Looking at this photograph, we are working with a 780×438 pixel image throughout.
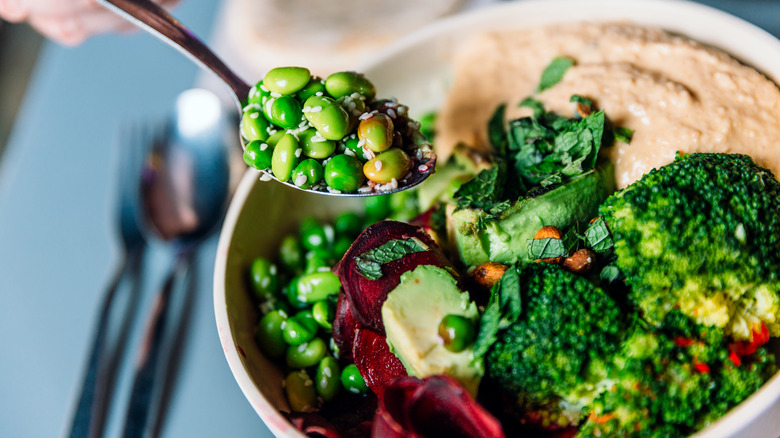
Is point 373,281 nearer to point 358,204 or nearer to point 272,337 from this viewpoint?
point 272,337

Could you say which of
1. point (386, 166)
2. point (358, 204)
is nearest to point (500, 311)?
point (386, 166)

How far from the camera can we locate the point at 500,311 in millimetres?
1819

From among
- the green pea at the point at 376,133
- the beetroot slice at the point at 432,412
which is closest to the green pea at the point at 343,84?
the green pea at the point at 376,133

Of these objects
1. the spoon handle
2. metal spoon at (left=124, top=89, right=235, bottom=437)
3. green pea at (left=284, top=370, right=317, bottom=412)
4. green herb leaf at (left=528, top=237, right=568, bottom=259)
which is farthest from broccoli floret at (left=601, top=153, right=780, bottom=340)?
metal spoon at (left=124, top=89, right=235, bottom=437)

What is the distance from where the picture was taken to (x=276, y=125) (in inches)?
86.5

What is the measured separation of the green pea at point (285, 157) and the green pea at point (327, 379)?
0.74m

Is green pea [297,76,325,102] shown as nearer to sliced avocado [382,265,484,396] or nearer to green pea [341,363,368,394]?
sliced avocado [382,265,484,396]

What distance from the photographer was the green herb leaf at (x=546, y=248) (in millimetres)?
2010

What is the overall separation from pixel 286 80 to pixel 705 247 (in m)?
1.50

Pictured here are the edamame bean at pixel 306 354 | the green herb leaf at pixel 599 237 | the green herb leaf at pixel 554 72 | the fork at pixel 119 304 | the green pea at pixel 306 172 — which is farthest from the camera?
the green herb leaf at pixel 554 72

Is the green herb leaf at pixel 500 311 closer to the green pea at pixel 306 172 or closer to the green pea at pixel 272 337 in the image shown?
the green pea at pixel 306 172

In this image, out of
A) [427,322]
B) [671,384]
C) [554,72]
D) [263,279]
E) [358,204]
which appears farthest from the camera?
[358,204]

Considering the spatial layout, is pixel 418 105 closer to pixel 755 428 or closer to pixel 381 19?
pixel 381 19

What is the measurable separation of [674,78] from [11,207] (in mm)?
3683
